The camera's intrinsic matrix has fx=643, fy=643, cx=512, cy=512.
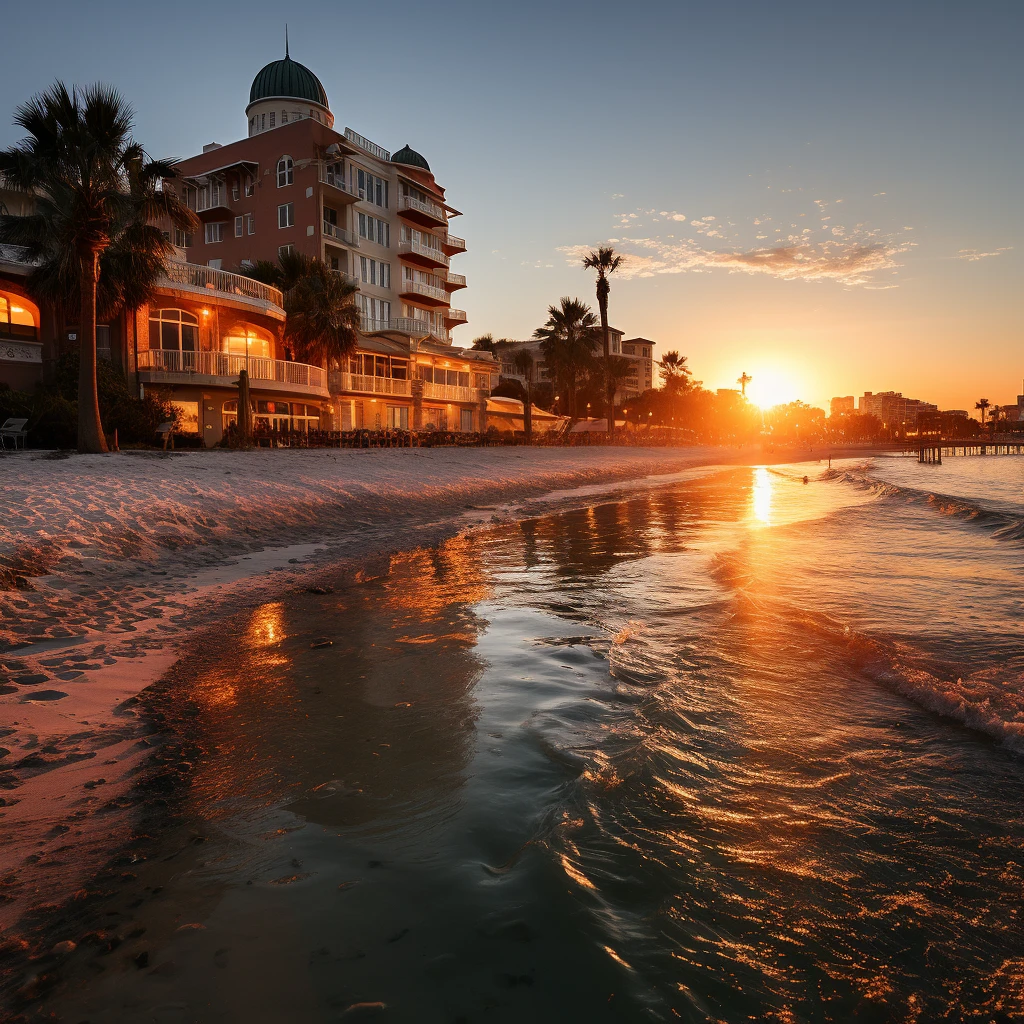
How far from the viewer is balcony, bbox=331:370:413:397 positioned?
121 feet

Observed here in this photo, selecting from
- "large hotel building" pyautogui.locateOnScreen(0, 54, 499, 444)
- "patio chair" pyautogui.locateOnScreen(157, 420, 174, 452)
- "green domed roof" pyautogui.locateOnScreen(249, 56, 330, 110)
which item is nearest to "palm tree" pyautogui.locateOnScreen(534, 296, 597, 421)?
"large hotel building" pyautogui.locateOnScreen(0, 54, 499, 444)

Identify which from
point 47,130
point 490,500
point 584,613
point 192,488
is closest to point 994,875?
point 584,613

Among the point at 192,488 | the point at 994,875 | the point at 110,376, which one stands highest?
the point at 110,376

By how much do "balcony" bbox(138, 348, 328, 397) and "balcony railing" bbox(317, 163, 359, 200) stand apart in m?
15.0

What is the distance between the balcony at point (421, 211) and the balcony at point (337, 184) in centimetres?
480

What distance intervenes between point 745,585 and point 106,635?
796 centimetres

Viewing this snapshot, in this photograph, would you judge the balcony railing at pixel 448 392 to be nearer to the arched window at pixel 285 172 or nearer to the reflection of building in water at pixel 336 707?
the arched window at pixel 285 172

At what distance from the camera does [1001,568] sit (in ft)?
34.7

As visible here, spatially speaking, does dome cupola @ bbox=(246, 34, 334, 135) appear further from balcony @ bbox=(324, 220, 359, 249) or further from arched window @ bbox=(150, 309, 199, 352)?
arched window @ bbox=(150, 309, 199, 352)

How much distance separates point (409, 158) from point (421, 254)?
9202mm

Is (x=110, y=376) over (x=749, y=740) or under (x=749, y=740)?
over

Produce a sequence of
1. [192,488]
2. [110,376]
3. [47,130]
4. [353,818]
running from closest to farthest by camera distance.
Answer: [353,818]
[192,488]
[47,130]
[110,376]

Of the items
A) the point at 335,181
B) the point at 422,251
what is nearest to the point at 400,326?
the point at 422,251

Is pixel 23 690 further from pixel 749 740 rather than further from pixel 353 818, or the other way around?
pixel 749 740
